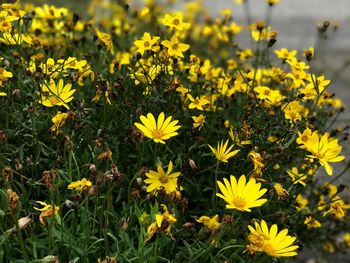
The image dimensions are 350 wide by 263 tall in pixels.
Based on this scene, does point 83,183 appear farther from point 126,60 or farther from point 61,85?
point 126,60

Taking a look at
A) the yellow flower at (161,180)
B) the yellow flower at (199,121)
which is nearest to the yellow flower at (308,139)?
the yellow flower at (199,121)

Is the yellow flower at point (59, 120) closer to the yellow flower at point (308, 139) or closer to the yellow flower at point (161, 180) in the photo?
the yellow flower at point (161, 180)

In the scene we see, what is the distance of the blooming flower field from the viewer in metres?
1.71

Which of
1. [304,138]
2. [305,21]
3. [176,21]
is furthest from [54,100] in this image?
[305,21]

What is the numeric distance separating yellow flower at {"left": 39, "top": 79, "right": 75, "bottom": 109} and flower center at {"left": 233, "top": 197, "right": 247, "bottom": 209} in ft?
2.31

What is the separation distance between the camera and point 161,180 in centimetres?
183

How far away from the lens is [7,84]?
221 cm

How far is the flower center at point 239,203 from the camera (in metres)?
1.68

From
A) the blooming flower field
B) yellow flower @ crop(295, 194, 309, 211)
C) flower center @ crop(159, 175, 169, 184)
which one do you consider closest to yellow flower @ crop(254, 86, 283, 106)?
the blooming flower field

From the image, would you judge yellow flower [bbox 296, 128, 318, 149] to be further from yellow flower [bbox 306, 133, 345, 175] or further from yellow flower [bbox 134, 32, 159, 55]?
yellow flower [bbox 134, 32, 159, 55]

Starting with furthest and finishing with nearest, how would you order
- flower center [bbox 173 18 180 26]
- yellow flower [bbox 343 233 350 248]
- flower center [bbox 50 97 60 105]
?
yellow flower [bbox 343 233 350 248] → flower center [bbox 173 18 180 26] → flower center [bbox 50 97 60 105]

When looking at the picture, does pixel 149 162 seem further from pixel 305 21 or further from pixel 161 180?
pixel 305 21

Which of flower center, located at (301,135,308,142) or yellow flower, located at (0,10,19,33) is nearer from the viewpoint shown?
flower center, located at (301,135,308,142)

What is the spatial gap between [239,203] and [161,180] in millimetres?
278
